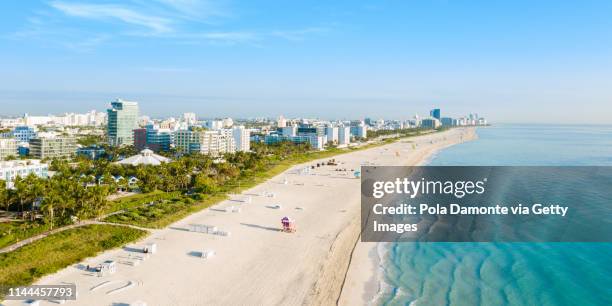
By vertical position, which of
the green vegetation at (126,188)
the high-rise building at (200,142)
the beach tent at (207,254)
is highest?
the high-rise building at (200,142)

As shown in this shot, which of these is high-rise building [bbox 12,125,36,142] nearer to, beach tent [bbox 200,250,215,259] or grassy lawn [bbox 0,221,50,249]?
grassy lawn [bbox 0,221,50,249]

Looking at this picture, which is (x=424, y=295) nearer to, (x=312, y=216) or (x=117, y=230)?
(x=312, y=216)

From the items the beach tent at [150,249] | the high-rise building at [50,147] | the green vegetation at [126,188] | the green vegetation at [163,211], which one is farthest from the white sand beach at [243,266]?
the high-rise building at [50,147]

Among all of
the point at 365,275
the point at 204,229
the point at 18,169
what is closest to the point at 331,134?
the point at 18,169

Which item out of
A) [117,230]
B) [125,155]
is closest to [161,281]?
[117,230]

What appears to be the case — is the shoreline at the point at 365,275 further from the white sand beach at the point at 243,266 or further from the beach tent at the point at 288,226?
the beach tent at the point at 288,226

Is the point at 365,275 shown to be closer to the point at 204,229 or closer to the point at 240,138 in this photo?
the point at 204,229

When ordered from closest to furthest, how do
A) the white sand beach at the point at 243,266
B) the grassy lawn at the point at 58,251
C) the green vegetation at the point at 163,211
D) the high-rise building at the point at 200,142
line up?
the white sand beach at the point at 243,266, the grassy lawn at the point at 58,251, the green vegetation at the point at 163,211, the high-rise building at the point at 200,142
